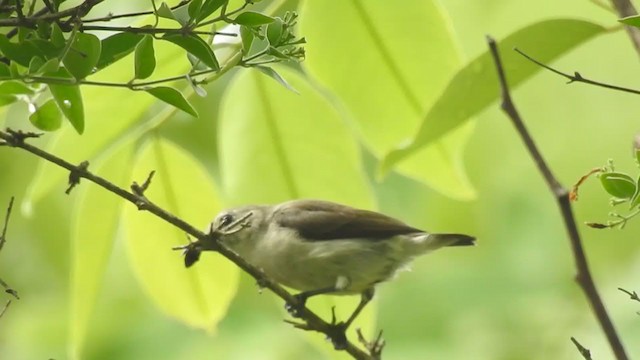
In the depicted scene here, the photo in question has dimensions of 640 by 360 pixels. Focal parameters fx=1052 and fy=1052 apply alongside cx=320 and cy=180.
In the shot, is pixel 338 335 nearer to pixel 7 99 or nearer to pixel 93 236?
pixel 93 236

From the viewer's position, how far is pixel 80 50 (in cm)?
60

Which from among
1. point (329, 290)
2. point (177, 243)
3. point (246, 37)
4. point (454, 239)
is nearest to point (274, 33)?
point (246, 37)

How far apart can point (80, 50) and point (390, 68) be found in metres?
0.54

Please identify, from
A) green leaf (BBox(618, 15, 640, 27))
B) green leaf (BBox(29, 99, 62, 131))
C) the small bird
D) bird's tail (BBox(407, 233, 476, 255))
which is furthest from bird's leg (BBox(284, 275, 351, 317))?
green leaf (BBox(618, 15, 640, 27))

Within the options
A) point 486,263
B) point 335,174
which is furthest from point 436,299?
point 335,174

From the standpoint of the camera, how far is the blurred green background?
1.67 m

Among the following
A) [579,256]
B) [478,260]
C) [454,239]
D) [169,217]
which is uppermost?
[169,217]

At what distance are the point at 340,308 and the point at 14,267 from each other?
47.0 inches

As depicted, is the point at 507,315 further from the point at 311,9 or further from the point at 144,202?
the point at 144,202

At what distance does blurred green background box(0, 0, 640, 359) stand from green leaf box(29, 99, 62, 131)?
2.93 ft

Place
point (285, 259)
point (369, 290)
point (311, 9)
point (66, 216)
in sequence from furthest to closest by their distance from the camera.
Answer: point (66, 216)
point (285, 259)
point (369, 290)
point (311, 9)

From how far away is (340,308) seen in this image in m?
1.26

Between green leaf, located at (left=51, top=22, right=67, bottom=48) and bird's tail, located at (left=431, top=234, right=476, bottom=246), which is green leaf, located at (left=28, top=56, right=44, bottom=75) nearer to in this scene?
green leaf, located at (left=51, top=22, right=67, bottom=48)

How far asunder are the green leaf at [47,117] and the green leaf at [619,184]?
0.34 m
